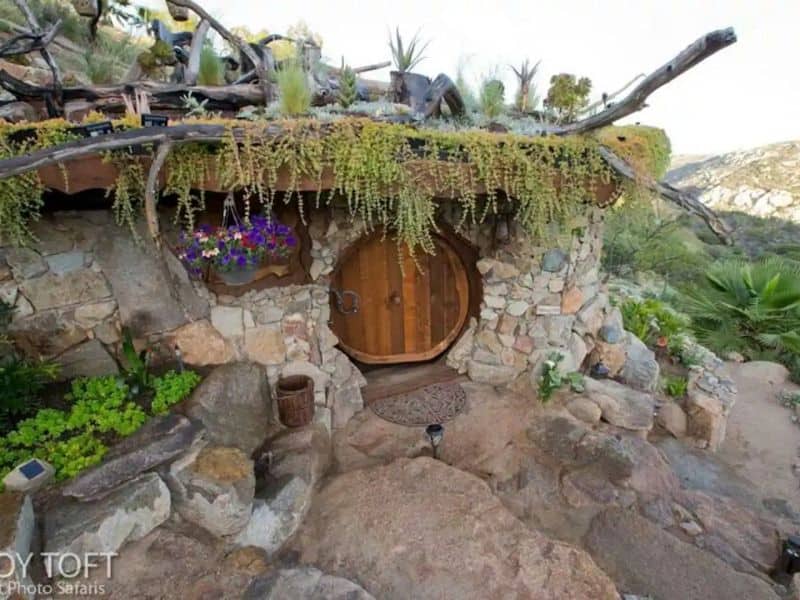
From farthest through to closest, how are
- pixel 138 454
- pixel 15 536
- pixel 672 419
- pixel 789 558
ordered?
1. pixel 672 419
2. pixel 789 558
3. pixel 138 454
4. pixel 15 536

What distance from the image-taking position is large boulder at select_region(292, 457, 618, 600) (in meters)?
2.22

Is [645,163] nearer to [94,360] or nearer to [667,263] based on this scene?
[94,360]

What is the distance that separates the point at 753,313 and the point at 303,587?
834 centimetres

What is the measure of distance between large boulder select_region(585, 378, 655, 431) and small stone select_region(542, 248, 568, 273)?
1.15m

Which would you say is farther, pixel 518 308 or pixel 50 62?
pixel 518 308

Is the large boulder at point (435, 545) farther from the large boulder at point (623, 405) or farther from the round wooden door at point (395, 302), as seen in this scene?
the large boulder at point (623, 405)

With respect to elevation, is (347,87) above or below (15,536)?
above

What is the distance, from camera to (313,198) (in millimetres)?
3127

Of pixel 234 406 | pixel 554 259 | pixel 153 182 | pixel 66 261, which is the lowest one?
pixel 234 406

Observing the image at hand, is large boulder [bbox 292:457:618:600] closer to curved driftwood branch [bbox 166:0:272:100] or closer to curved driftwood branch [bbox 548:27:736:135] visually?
curved driftwood branch [bbox 548:27:736:135]

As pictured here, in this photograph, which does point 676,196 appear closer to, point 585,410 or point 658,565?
point 585,410

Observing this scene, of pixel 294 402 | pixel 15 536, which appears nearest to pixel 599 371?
pixel 294 402

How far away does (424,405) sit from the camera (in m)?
3.74

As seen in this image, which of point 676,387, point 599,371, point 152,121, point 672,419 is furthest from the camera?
point 676,387
